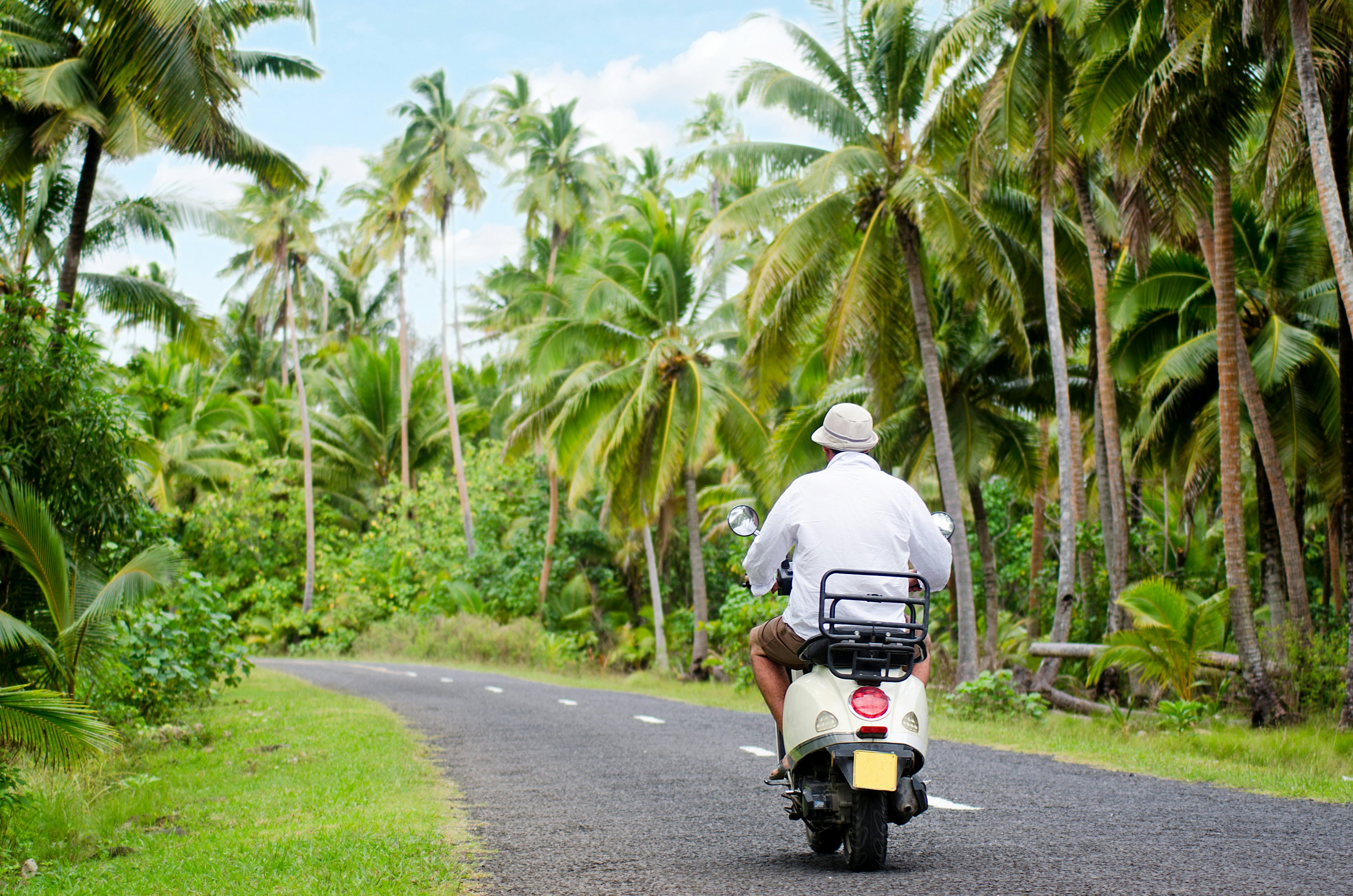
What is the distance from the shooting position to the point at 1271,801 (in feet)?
20.3

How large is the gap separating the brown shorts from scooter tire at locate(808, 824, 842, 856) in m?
0.67

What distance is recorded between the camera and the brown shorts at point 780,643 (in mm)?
4516

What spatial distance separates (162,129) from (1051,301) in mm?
11920

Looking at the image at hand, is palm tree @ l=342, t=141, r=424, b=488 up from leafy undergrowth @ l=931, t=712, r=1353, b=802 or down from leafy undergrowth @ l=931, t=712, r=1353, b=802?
up

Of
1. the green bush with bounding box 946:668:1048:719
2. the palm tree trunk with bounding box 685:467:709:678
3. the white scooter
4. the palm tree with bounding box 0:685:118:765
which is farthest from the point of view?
the palm tree trunk with bounding box 685:467:709:678

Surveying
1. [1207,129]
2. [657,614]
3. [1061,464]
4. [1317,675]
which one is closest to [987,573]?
[1061,464]

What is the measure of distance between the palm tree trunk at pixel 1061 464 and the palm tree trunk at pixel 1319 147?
5532 mm

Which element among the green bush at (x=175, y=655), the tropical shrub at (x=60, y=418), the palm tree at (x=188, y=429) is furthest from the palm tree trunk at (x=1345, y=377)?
the palm tree at (x=188, y=429)

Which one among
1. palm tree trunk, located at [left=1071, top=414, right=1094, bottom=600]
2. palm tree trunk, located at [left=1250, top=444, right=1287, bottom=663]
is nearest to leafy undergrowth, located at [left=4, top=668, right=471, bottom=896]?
palm tree trunk, located at [left=1250, top=444, right=1287, bottom=663]

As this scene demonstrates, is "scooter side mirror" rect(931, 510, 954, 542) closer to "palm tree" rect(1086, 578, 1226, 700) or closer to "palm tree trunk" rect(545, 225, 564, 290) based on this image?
"palm tree" rect(1086, 578, 1226, 700)

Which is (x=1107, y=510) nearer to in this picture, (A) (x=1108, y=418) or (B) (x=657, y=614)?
(A) (x=1108, y=418)

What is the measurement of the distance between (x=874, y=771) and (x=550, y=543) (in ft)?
86.2

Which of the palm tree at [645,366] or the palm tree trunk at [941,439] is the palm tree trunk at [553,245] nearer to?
the palm tree at [645,366]

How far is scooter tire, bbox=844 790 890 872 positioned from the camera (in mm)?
4289
